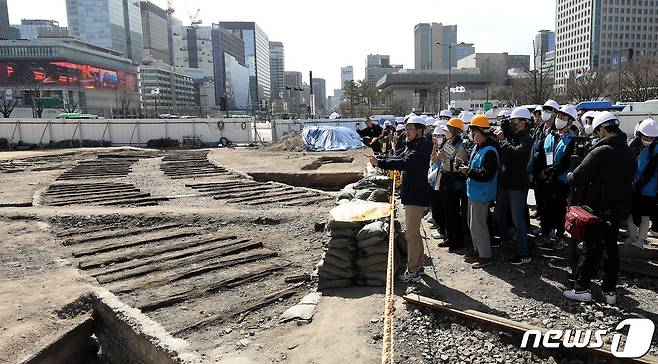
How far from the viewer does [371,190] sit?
9711 millimetres

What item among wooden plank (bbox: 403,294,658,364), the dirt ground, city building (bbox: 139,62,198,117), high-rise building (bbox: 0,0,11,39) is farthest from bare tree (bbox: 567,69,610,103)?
high-rise building (bbox: 0,0,11,39)

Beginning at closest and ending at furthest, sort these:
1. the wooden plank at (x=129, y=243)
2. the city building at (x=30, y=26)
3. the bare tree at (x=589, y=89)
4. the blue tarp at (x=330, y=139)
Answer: the wooden plank at (x=129, y=243) < the blue tarp at (x=330, y=139) < the bare tree at (x=589, y=89) < the city building at (x=30, y=26)

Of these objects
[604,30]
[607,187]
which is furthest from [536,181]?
[604,30]

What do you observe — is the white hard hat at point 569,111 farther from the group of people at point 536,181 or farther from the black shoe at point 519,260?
the black shoe at point 519,260

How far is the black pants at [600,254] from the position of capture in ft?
15.6

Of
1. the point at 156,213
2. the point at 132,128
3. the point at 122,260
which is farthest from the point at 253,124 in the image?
the point at 122,260

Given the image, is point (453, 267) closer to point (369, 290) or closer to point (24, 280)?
point (369, 290)

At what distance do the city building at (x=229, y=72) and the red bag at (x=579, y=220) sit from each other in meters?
136

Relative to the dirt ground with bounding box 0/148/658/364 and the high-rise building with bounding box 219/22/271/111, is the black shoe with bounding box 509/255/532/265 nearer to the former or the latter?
the dirt ground with bounding box 0/148/658/364

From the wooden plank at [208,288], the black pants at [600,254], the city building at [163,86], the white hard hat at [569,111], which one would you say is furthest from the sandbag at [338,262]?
the city building at [163,86]

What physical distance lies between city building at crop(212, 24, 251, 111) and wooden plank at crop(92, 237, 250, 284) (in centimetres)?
13102

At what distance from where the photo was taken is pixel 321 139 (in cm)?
2888
